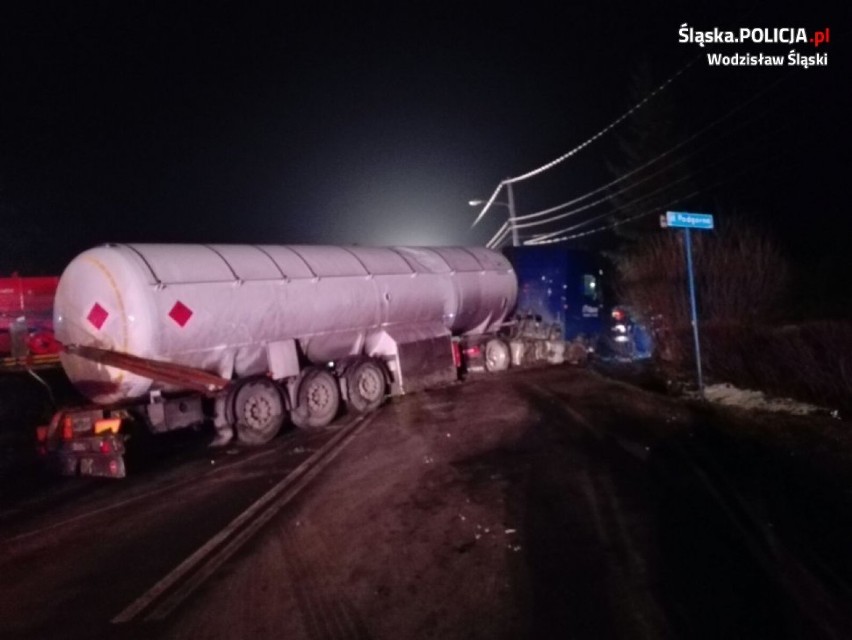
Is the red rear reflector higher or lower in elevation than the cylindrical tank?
lower

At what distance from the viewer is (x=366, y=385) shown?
14.1m

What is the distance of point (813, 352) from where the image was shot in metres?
10.5

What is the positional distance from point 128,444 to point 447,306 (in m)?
8.48

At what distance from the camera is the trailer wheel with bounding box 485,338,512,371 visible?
19125 millimetres

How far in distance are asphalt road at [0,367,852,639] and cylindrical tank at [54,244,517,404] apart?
1.86 metres

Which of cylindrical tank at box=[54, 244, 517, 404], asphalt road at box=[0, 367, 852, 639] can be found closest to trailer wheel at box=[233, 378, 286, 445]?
cylindrical tank at box=[54, 244, 517, 404]

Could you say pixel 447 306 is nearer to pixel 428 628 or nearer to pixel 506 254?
pixel 506 254

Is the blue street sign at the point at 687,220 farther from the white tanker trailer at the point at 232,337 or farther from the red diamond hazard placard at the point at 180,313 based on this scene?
the red diamond hazard placard at the point at 180,313

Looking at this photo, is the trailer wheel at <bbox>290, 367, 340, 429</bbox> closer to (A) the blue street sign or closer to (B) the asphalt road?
(B) the asphalt road

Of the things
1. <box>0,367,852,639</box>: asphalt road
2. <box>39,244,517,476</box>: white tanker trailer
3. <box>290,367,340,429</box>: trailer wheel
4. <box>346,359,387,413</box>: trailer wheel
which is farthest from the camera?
<box>346,359,387,413</box>: trailer wheel

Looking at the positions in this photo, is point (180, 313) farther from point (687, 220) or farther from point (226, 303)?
point (687, 220)

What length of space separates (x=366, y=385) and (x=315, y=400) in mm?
1554

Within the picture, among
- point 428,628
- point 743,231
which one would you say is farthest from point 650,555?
point 743,231

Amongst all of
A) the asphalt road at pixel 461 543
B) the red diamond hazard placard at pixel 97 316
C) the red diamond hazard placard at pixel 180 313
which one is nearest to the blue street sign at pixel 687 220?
the asphalt road at pixel 461 543
